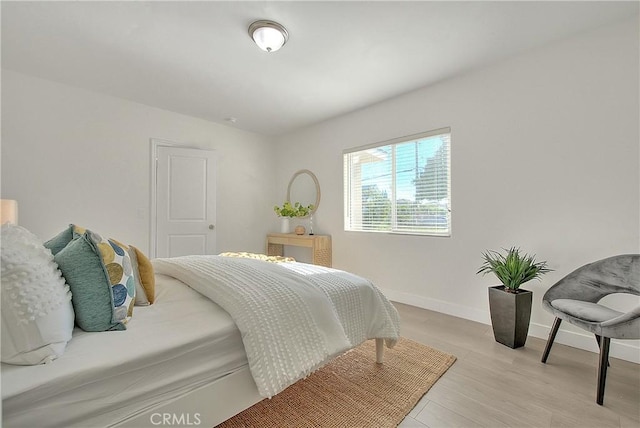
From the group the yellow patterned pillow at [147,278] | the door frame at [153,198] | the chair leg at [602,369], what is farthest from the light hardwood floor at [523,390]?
the door frame at [153,198]

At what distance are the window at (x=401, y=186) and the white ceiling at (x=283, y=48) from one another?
0.64 metres

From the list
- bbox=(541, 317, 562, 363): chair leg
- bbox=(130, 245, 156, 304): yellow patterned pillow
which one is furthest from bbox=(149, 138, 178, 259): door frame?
bbox=(541, 317, 562, 363): chair leg

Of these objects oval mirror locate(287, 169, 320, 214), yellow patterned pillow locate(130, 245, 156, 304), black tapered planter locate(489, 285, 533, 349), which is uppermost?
oval mirror locate(287, 169, 320, 214)

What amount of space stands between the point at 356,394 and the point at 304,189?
3.20 m

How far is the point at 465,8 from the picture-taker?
1848 mm

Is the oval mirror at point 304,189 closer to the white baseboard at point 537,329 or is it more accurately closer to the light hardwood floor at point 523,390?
the white baseboard at point 537,329

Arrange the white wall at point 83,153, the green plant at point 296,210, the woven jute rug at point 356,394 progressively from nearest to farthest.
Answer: the woven jute rug at point 356,394 → the white wall at point 83,153 → the green plant at point 296,210

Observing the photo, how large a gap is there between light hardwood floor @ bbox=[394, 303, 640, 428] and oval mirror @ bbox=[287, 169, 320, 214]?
2541mm

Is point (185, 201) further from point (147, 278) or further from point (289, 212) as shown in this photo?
point (147, 278)

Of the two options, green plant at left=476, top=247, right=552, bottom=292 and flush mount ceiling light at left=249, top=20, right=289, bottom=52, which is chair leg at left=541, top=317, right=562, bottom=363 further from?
flush mount ceiling light at left=249, top=20, right=289, bottom=52

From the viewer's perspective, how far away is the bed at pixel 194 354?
807 mm

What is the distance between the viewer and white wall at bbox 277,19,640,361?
1998mm

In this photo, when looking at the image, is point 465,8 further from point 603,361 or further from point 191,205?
point 191,205

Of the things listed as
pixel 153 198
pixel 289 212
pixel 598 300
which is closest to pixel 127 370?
pixel 598 300
